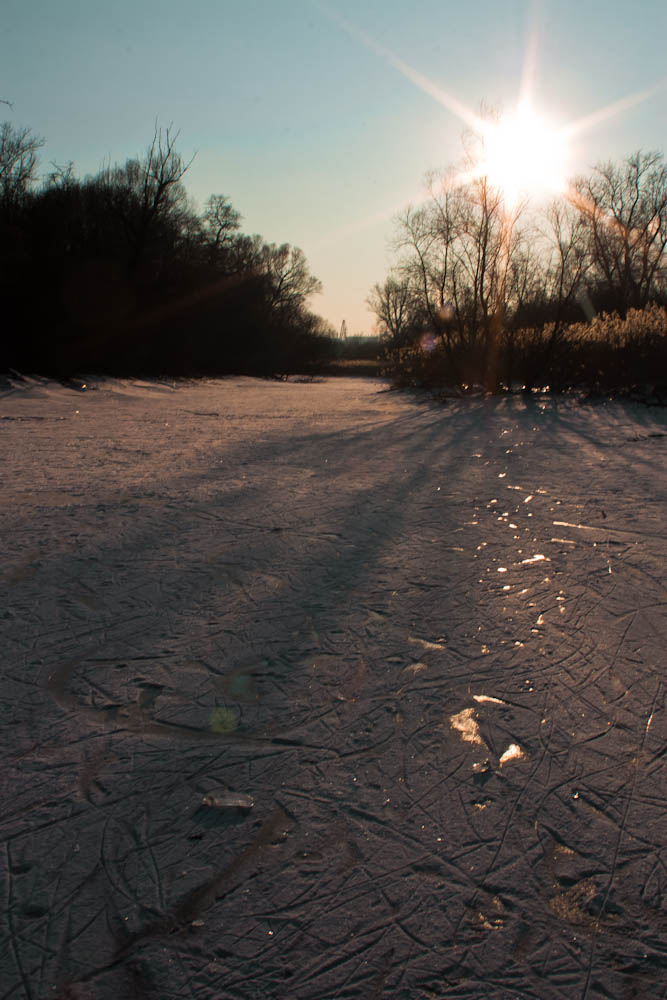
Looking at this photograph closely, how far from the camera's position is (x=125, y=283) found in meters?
25.4

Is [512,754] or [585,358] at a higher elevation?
[585,358]

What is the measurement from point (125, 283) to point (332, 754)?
1036 inches

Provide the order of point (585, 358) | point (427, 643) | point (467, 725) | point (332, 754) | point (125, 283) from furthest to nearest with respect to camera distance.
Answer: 1. point (125, 283)
2. point (585, 358)
3. point (427, 643)
4. point (467, 725)
5. point (332, 754)

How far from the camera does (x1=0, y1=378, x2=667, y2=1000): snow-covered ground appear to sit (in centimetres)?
135

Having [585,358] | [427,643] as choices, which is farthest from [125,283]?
[427,643]

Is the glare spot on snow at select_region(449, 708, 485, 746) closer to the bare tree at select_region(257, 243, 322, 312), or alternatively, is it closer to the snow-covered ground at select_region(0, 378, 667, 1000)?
the snow-covered ground at select_region(0, 378, 667, 1000)

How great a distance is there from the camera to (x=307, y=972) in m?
1.30

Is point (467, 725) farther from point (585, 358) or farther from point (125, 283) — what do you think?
point (125, 283)

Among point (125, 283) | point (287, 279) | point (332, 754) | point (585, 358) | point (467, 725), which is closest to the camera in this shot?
point (332, 754)

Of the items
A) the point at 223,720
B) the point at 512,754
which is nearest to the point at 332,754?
the point at 223,720

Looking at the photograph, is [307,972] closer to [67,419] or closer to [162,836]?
[162,836]

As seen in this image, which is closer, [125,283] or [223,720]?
[223,720]

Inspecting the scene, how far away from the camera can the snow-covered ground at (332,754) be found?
1351 mm

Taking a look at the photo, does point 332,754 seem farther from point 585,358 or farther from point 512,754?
point 585,358
